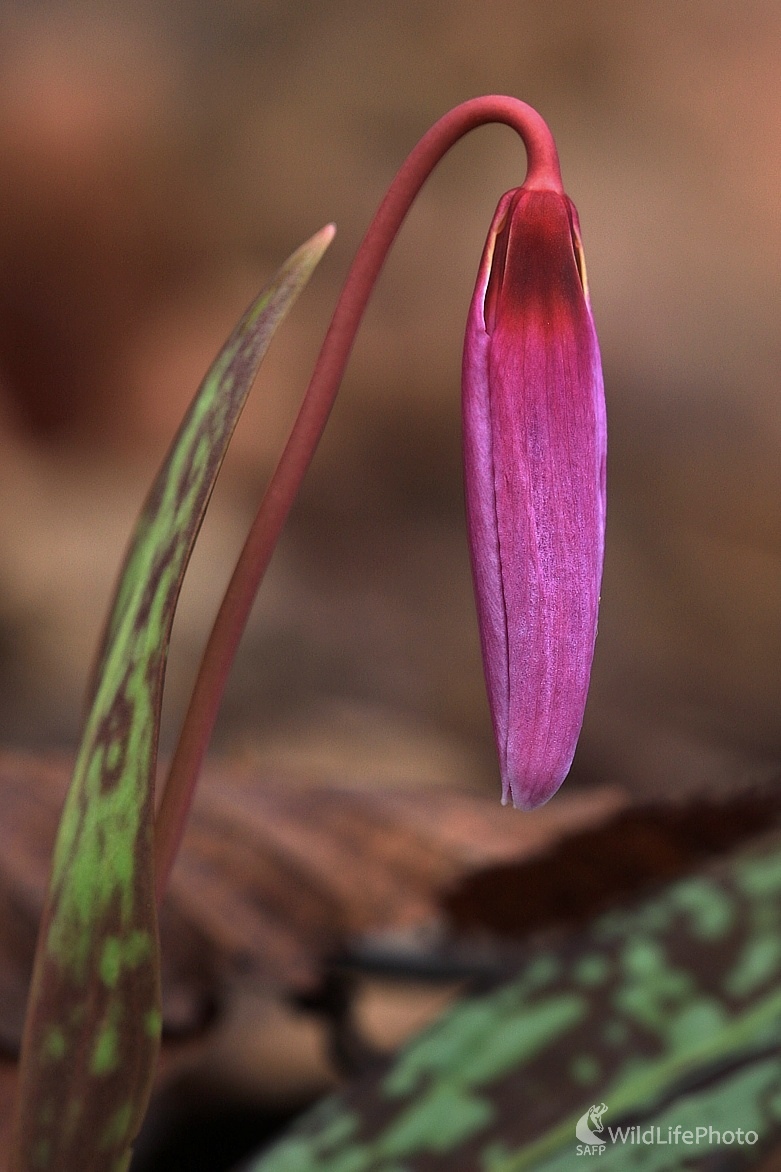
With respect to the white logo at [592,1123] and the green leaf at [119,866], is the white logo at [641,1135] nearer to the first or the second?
the white logo at [592,1123]

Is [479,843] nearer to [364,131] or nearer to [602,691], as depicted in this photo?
[602,691]

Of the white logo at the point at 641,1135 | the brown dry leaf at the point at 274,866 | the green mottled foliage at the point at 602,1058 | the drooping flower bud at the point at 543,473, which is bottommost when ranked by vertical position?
the white logo at the point at 641,1135

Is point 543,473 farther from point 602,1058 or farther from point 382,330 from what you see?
point 382,330

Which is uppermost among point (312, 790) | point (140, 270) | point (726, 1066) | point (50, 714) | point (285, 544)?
point (140, 270)

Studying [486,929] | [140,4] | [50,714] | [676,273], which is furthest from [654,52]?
[486,929]

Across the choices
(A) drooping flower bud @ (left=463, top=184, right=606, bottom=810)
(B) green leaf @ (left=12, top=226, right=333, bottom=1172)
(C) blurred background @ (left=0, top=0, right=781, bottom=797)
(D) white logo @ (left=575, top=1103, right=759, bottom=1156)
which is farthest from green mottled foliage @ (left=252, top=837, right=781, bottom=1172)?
(C) blurred background @ (left=0, top=0, right=781, bottom=797)

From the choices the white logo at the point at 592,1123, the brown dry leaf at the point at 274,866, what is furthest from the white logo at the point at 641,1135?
the brown dry leaf at the point at 274,866
